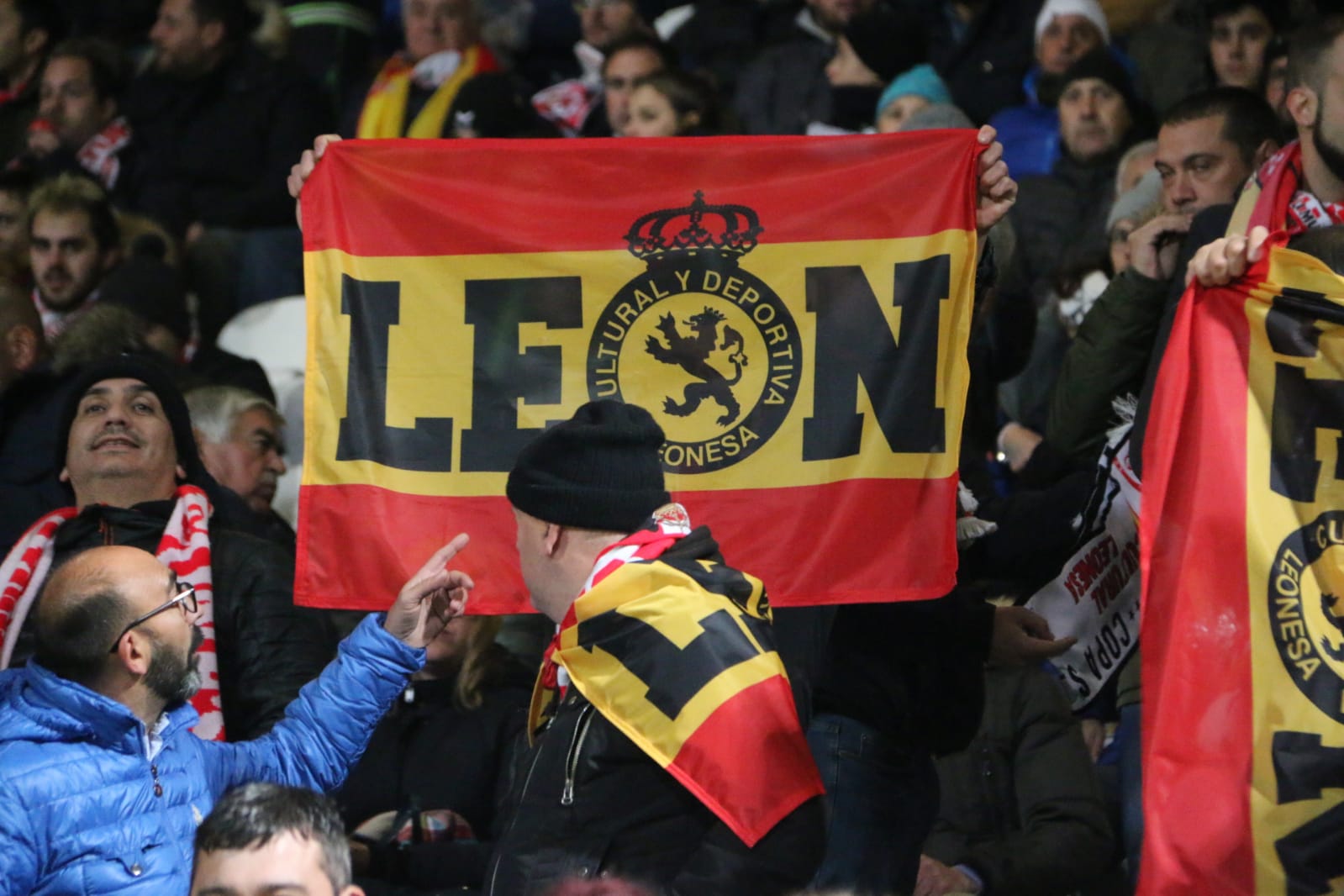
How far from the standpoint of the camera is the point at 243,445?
641 cm

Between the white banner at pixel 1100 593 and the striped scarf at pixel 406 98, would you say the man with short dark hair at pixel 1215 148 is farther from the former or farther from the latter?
the striped scarf at pixel 406 98

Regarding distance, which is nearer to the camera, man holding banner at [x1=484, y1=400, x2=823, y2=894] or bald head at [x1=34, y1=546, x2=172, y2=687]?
man holding banner at [x1=484, y1=400, x2=823, y2=894]

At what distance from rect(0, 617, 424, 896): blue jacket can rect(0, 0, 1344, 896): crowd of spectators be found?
75 centimetres

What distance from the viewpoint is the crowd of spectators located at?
16.0 feet

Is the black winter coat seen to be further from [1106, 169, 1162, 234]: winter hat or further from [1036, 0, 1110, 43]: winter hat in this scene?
[1036, 0, 1110, 43]: winter hat

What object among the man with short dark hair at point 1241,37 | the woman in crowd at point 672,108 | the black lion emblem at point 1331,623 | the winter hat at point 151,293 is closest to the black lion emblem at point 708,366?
the black lion emblem at point 1331,623

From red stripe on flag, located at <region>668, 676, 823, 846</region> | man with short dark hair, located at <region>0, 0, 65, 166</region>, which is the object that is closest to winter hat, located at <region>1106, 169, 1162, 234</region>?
red stripe on flag, located at <region>668, 676, 823, 846</region>

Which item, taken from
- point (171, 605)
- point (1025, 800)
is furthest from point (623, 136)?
point (171, 605)

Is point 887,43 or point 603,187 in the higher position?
point 887,43

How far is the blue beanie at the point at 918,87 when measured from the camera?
8.45 m

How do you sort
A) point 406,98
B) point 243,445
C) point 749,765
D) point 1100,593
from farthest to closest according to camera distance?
point 406,98 → point 243,445 → point 1100,593 → point 749,765

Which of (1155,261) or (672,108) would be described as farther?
(672,108)

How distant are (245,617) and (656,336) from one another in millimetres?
1332

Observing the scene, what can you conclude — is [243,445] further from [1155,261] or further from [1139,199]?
[1139,199]
